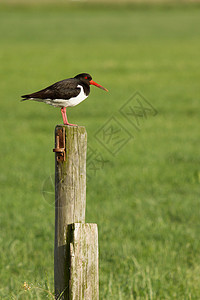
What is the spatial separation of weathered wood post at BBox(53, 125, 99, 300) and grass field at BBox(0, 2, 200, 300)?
0.83ft

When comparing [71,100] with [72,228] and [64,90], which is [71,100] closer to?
[64,90]

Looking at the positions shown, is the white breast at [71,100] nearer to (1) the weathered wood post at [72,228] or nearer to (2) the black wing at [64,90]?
(2) the black wing at [64,90]

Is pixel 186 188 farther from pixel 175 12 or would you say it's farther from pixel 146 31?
pixel 175 12

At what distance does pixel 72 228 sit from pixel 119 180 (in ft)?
24.6

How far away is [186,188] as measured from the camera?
33.1ft

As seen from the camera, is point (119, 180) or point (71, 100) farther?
point (119, 180)

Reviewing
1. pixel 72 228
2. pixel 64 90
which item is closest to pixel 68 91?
pixel 64 90

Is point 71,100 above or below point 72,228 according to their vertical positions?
above

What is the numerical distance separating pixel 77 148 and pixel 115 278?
2914 mm

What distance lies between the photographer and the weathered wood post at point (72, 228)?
3215 millimetres

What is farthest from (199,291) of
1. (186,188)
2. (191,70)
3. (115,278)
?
(191,70)

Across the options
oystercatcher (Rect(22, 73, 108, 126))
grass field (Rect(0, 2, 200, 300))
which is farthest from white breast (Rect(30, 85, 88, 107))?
grass field (Rect(0, 2, 200, 300))

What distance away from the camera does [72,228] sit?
3.27m

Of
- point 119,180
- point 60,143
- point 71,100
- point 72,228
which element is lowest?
point 72,228
